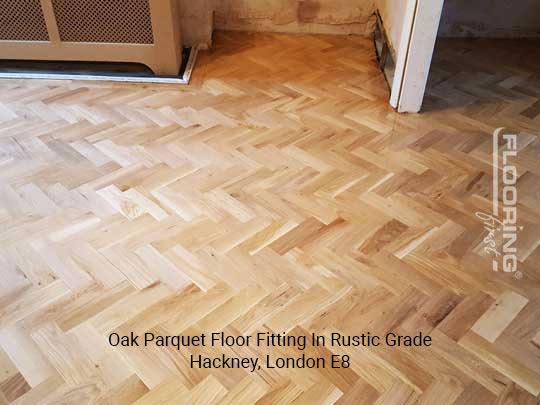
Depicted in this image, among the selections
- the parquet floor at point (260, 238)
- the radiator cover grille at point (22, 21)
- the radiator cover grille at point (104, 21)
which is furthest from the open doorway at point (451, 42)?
the radiator cover grille at point (22, 21)

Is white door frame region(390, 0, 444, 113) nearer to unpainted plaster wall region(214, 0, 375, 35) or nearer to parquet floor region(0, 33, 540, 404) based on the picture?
parquet floor region(0, 33, 540, 404)

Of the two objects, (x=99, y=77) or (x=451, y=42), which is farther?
(x=451, y=42)

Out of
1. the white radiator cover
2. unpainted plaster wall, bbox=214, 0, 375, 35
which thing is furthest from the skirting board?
unpainted plaster wall, bbox=214, 0, 375, 35

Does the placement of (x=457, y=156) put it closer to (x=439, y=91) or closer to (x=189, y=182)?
(x=439, y=91)

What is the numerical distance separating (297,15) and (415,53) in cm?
118

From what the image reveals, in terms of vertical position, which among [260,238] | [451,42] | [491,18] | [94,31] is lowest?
[260,238]

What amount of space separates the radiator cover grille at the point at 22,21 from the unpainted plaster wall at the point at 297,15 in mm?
1101

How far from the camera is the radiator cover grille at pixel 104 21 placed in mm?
2557

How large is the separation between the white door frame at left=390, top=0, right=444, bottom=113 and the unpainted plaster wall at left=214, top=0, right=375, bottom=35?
100 centimetres

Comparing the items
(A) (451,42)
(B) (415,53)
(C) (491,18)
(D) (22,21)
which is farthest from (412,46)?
(D) (22,21)

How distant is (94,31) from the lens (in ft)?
8.66

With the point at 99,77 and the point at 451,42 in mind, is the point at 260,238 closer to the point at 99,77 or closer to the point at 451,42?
the point at 99,77

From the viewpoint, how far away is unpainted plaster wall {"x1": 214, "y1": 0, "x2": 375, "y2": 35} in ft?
10.6

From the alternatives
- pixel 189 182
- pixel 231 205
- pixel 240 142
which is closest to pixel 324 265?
pixel 231 205
